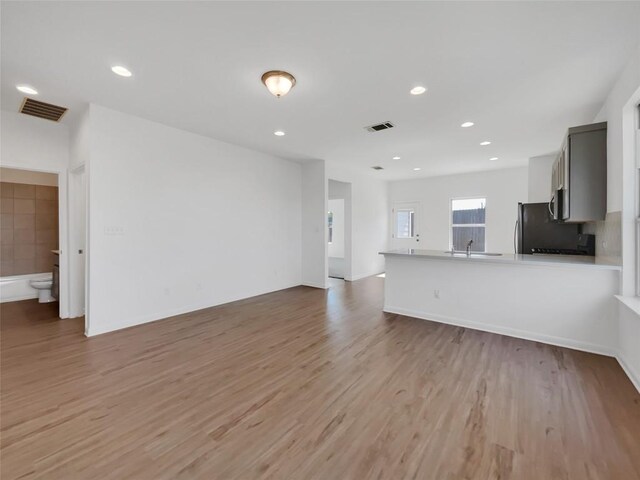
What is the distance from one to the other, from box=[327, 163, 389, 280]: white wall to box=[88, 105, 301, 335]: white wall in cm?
195

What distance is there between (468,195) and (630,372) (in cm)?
562

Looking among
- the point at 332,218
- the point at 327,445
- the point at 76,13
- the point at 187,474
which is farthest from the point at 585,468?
the point at 332,218

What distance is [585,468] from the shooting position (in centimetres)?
155

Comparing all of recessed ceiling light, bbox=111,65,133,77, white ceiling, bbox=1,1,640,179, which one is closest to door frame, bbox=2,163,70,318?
white ceiling, bbox=1,1,640,179

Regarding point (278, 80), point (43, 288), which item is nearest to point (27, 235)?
point (43, 288)

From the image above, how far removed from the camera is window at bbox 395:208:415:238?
844 centimetres

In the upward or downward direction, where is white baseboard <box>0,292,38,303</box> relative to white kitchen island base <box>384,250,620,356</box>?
downward

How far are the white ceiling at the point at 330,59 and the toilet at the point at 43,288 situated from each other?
2967 millimetres

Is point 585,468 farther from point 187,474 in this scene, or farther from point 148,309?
point 148,309

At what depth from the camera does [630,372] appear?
8.18 ft

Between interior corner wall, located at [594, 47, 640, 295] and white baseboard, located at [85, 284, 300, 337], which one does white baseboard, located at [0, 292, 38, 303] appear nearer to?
white baseboard, located at [85, 284, 300, 337]

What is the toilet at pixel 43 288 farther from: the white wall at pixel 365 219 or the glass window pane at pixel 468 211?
the glass window pane at pixel 468 211

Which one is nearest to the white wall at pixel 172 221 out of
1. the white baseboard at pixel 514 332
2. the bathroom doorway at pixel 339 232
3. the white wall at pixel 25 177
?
the bathroom doorway at pixel 339 232

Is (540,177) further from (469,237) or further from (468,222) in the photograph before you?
(469,237)
